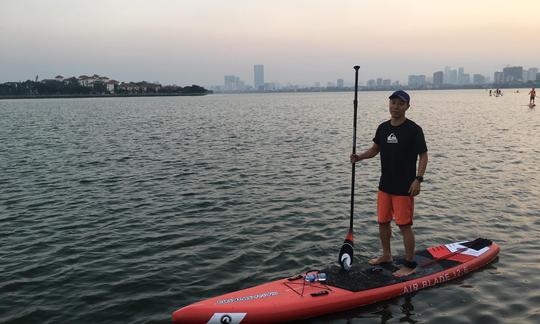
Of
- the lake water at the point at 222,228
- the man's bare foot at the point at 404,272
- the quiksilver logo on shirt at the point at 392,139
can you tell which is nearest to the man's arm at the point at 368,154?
the quiksilver logo on shirt at the point at 392,139

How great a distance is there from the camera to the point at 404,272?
297 inches

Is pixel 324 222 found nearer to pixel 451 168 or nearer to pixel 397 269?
pixel 397 269

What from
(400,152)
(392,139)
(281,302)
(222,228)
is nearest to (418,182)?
(400,152)

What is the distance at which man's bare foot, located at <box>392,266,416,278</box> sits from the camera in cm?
746

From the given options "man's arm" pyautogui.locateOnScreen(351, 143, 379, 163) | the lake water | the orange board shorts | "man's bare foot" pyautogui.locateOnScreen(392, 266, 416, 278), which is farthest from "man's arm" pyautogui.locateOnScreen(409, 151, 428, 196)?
the lake water

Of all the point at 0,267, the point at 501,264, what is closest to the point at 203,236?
the point at 0,267

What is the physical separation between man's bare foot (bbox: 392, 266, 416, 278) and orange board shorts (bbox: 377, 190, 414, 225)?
3.15ft

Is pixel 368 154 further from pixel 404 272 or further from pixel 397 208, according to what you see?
pixel 404 272

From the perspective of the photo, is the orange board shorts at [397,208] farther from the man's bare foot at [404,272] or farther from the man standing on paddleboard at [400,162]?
the man's bare foot at [404,272]

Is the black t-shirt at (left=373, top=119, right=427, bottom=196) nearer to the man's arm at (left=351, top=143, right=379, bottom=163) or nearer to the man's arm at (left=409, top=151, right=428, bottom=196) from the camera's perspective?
the man's arm at (left=409, top=151, right=428, bottom=196)

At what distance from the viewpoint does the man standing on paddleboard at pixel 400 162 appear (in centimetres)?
679

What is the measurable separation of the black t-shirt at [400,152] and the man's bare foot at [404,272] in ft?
4.92

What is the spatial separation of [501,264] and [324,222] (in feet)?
14.1

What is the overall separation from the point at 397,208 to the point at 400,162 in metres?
0.76
